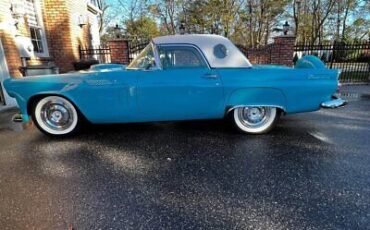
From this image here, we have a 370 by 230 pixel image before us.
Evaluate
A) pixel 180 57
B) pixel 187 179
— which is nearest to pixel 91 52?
pixel 180 57

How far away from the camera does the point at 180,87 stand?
3600 millimetres

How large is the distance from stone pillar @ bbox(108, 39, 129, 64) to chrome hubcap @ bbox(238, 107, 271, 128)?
6516 millimetres

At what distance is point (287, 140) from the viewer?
3.68 m

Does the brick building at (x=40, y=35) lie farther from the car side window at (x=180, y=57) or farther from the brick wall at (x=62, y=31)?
the car side window at (x=180, y=57)

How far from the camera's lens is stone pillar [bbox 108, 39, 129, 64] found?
9211 mm

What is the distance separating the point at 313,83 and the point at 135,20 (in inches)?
1014

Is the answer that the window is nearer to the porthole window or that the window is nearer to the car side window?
the car side window

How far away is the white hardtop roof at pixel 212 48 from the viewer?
371 centimetres

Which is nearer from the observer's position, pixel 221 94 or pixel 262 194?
A: pixel 262 194

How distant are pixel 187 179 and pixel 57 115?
93.5 inches

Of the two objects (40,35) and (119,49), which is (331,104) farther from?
(40,35)

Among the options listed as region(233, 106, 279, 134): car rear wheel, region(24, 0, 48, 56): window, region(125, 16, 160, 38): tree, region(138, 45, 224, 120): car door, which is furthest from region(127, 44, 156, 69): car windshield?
region(125, 16, 160, 38): tree

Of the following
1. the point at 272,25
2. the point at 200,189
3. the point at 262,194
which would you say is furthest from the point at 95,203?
the point at 272,25

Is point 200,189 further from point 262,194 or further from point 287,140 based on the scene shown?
point 287,140
